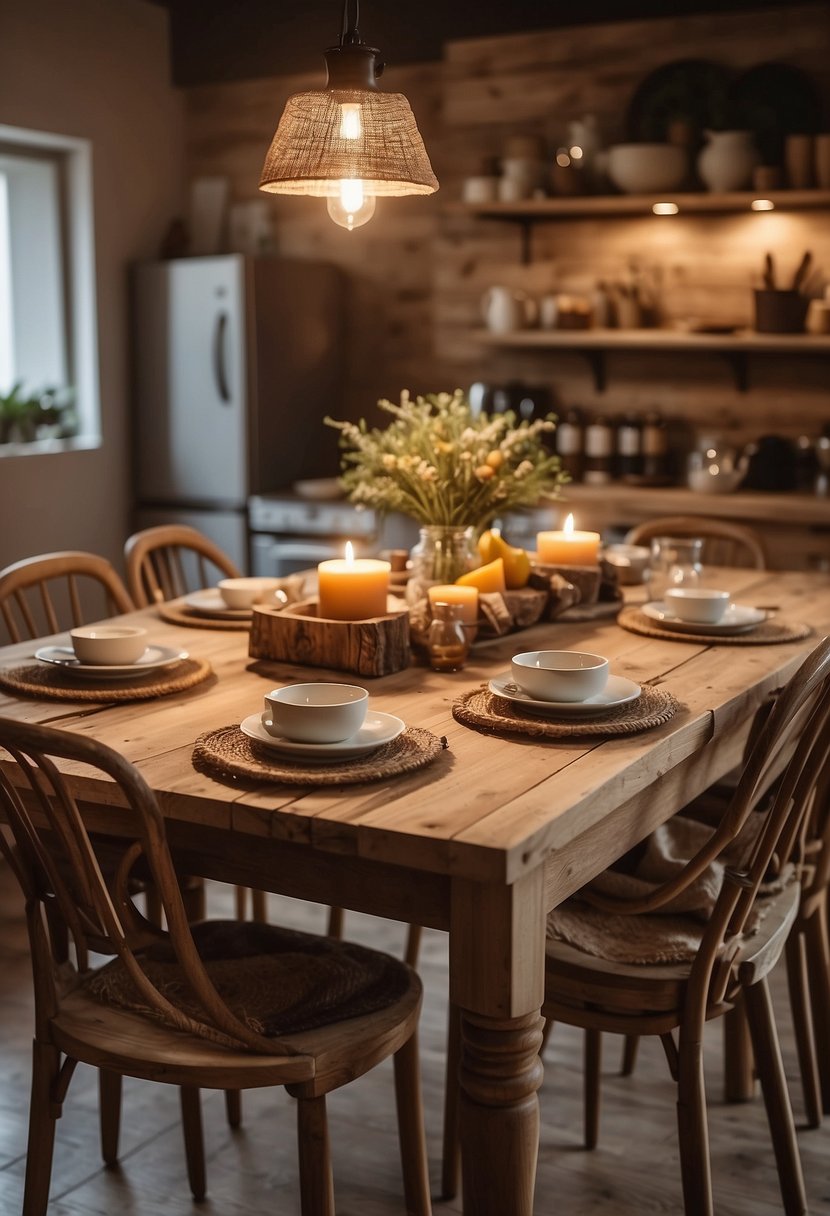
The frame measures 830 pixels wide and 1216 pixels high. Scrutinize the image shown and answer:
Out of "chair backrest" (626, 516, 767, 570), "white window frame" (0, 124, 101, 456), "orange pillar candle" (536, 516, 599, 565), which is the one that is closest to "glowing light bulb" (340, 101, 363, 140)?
"orange pillar candle" (536, 516, 599, 565)

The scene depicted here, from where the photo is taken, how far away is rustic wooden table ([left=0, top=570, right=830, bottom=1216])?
58.4 inches

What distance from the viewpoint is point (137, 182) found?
517cm

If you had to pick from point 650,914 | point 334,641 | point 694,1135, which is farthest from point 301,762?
point 694,1135

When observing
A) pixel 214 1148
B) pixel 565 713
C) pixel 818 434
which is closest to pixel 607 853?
pixel 565 713

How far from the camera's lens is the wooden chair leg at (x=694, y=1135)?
Result: 6.10ft

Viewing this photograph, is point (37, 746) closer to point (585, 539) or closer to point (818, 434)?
point (585, 539)

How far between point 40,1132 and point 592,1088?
95cm

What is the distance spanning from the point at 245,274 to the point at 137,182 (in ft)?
2.49

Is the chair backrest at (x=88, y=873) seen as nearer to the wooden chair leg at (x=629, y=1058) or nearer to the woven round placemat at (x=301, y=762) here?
the woven round placemat at (x=301, y=762)

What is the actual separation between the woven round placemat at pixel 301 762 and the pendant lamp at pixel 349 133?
0.84 metres

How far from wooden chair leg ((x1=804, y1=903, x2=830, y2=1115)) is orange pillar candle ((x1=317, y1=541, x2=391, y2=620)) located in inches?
36.6

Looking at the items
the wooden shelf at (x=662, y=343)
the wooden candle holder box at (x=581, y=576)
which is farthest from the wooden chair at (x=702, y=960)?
the wooden shelf at (x=662, y=343)

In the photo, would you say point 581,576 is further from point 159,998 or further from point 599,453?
point 599,453

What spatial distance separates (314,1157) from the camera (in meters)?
1.66
